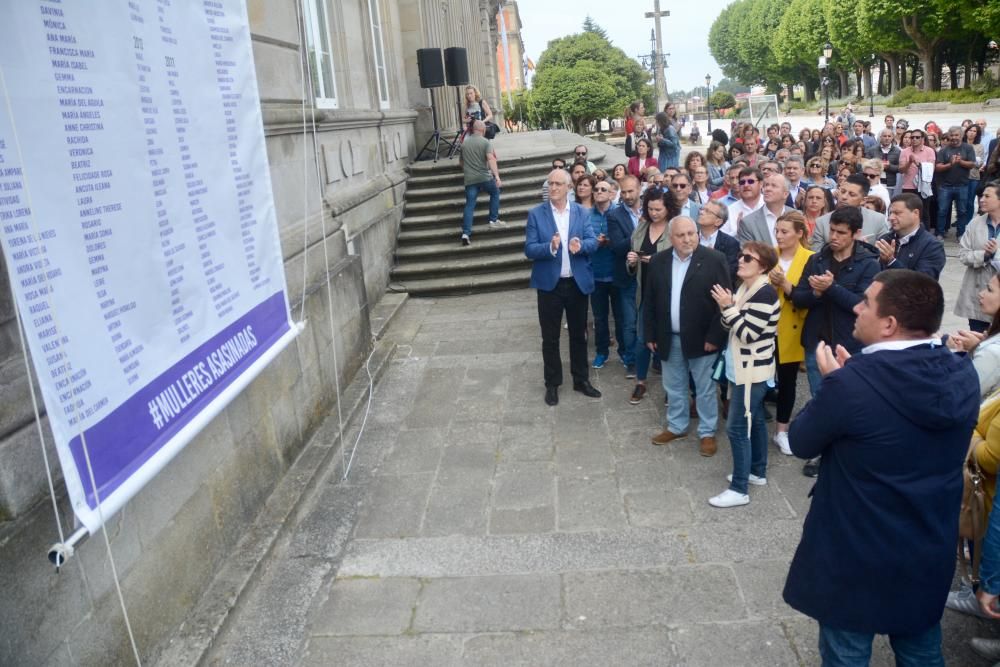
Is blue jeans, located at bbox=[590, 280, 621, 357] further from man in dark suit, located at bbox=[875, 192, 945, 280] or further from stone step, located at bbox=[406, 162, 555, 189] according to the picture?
stone step, located at bbox=[406, 162, 555, 189]

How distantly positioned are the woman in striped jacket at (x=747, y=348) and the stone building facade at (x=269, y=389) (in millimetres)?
2876

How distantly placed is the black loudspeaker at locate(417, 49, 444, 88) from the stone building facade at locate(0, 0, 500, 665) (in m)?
0.53

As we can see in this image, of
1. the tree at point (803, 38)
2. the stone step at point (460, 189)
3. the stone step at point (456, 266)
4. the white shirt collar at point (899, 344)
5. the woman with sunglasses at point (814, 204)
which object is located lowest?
the stone step at point (456, 266)

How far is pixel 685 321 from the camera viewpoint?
5328 millimetres

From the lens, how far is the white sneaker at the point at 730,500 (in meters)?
4.86

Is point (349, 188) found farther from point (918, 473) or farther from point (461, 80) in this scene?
point (918, 473)

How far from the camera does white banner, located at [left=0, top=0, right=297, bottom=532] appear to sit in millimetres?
2418

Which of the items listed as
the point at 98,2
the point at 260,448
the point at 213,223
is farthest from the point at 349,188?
the point at 98,2

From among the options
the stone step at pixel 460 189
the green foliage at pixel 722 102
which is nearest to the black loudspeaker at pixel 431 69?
the stone step at pixel 460 189

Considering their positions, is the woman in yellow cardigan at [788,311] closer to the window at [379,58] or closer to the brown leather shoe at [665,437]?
the brown leather shoe at [665,437]

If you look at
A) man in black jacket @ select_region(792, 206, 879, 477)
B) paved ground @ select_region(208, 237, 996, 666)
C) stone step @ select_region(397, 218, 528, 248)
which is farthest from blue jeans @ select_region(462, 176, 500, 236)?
man in black jacket @ select_region(792, 206, 879, 477)

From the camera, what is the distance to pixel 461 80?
13859 millimetres

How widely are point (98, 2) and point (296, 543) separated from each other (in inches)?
125

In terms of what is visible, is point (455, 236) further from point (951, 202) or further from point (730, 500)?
point (951, 202)
